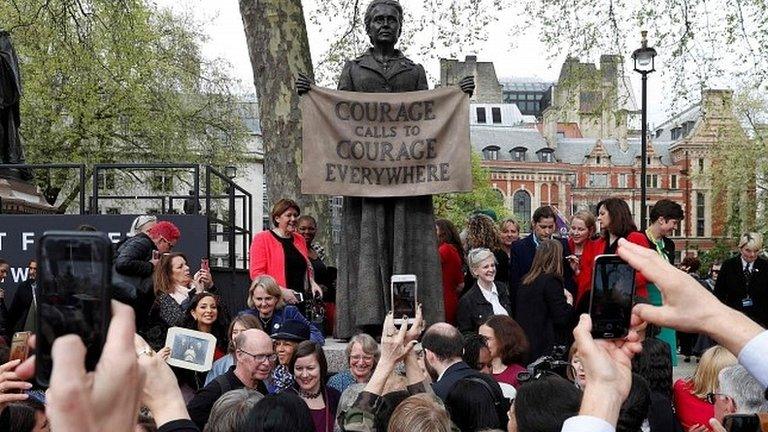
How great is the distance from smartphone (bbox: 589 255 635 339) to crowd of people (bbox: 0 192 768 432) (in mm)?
35

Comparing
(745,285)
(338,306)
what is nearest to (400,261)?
(338,306)

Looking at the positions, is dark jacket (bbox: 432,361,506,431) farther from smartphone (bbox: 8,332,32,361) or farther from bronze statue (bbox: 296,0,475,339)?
bronze statue (bbox: 296,0,475,339)

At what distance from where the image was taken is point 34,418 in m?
3.81

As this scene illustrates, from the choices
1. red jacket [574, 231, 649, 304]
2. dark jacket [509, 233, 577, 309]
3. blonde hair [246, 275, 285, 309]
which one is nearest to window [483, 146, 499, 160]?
dark jacket [509, 233, 577, 309]

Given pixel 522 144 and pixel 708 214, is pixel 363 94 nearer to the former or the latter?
pixel 708 214

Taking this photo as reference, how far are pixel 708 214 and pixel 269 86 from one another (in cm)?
8424

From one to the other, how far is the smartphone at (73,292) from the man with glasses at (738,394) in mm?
3424

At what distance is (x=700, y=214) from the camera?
9625cm

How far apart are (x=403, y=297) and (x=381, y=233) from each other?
6.08 ft

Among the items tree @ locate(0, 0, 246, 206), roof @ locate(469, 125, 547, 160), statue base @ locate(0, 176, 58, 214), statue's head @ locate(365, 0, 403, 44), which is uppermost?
roof @ locate(469, 125, 547, 160)

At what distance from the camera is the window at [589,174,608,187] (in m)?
103

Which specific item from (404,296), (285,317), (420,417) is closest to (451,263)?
(285,317)

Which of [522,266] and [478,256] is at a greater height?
[478,256]

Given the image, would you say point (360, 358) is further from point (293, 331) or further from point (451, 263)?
point (451, 263)
